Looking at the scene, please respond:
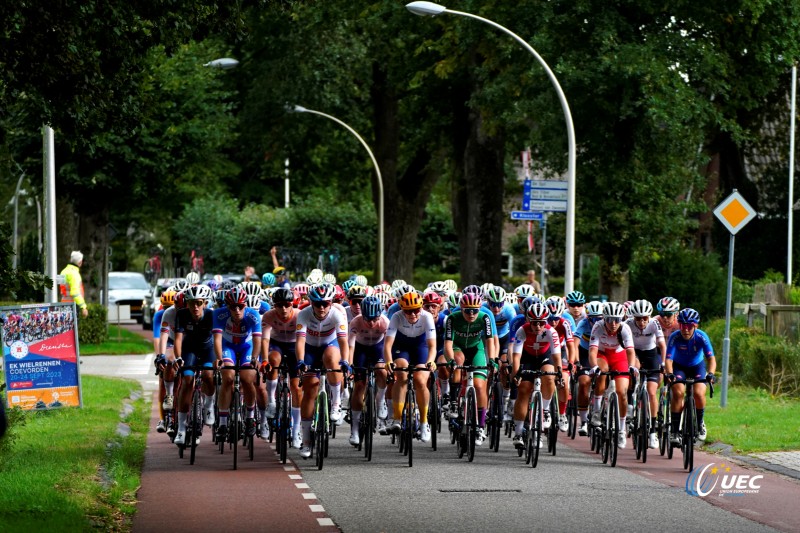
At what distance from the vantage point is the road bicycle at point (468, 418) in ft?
49.6

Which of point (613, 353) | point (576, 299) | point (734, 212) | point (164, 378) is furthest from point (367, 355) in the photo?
point (734, 212)

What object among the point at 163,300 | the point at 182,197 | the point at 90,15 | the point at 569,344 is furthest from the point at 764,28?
the point at 182,197

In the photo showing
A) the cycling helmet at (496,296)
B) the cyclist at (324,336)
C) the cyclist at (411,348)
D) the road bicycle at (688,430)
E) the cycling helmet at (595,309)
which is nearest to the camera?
the road bicycle at (688,430)

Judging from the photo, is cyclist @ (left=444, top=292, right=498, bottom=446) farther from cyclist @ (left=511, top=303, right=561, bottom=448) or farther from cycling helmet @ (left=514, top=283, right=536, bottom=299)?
cycling helmet @ (left=514, top=283, right=536, bottom=299)

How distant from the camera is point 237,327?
15352 millimetres

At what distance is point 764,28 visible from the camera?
2797 cm

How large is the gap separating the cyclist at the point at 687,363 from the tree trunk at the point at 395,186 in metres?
26.5

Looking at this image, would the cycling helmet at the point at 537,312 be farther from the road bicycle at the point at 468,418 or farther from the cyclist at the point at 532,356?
the road bicycle at the point at 468,418

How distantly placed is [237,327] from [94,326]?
1811 centimetres

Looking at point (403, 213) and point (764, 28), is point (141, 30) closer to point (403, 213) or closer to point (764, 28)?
point (764, 28)

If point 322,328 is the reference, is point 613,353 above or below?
below

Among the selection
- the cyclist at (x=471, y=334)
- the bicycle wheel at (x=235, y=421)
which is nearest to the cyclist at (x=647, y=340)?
the cyclist at (x=471, y=334)

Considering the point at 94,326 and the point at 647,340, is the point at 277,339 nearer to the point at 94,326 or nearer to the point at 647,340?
the point at 647,340

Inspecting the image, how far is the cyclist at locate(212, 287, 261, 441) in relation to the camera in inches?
587
